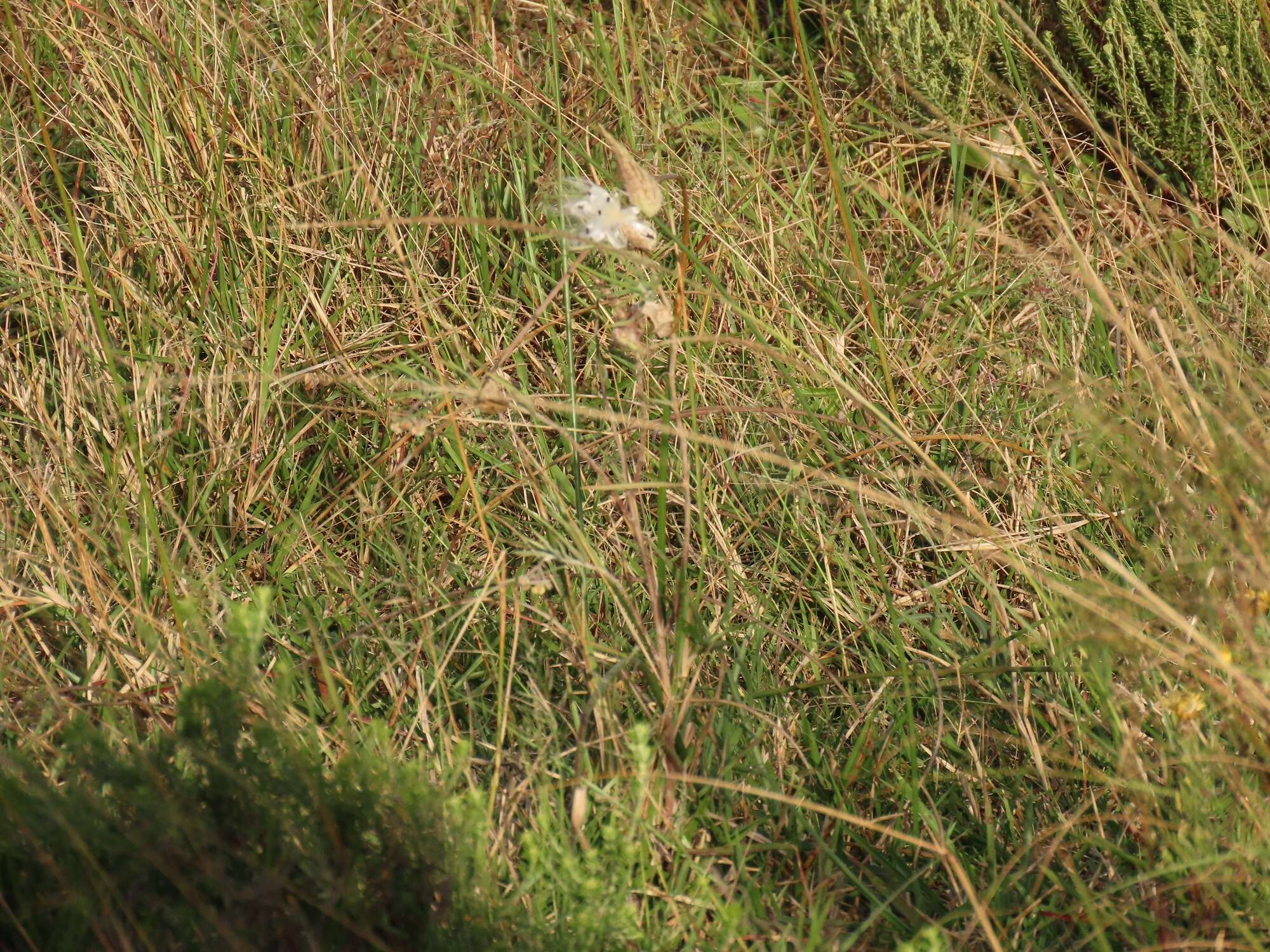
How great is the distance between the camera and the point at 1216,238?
251cm

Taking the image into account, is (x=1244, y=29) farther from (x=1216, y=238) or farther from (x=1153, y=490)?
(x=1153, y=490)

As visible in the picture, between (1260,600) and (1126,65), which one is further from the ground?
(1126,65)

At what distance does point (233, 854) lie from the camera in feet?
4.23

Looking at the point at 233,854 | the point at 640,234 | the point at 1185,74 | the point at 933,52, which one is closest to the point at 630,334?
the point at 640,234

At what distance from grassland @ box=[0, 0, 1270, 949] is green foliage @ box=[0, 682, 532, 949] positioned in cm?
4

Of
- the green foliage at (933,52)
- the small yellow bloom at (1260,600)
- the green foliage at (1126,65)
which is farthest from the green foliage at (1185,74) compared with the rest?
the small yellow bloom at (1260,600)

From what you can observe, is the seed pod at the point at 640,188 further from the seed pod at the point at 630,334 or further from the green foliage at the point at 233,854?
the green foliage at the point at 233,854

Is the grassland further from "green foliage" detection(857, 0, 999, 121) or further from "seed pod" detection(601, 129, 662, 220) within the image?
"seed pod" detection(601, 129, 662, 220)

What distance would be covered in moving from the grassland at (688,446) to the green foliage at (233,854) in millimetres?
42

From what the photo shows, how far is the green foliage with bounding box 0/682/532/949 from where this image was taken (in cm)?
127

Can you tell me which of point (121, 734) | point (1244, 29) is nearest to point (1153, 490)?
point (121, 734)

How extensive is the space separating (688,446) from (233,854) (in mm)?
924

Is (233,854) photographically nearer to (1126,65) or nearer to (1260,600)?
(1260,600)

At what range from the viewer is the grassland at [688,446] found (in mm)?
1464
